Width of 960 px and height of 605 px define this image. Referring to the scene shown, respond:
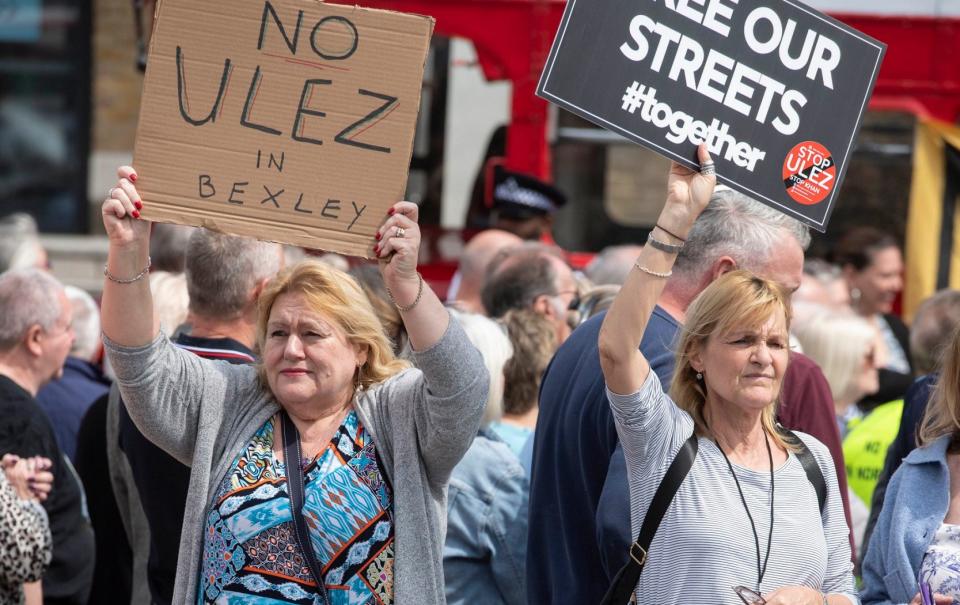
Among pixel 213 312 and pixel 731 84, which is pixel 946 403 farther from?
pixel 213 312

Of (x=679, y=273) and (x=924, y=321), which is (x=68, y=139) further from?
(x=679, y=273)

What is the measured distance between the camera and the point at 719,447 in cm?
309

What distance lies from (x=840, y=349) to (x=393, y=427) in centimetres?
310

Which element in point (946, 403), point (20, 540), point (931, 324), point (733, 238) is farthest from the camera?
point (931, 324)

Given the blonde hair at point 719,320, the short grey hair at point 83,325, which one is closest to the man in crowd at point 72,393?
the short grey hair at point 83,325

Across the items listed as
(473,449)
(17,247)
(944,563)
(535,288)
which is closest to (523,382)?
(473,449)

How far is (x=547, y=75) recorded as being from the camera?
10.5 ft

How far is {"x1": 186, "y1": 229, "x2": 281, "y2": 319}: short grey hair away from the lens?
13.2ft

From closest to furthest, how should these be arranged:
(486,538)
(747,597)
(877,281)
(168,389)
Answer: (747,597) → (168,389) → (486,538) → (877,281)

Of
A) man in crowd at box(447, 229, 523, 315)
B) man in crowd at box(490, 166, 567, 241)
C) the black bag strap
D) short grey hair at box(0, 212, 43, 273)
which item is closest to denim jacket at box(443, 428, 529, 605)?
the black bag strap

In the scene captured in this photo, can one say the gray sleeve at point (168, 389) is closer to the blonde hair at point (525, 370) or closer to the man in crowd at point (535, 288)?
the blonde hair at point (525, 370)

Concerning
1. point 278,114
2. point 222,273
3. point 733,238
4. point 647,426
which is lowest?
point 222,273

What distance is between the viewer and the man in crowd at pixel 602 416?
131 inches

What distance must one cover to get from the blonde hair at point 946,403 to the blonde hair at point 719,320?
0.51 meters
